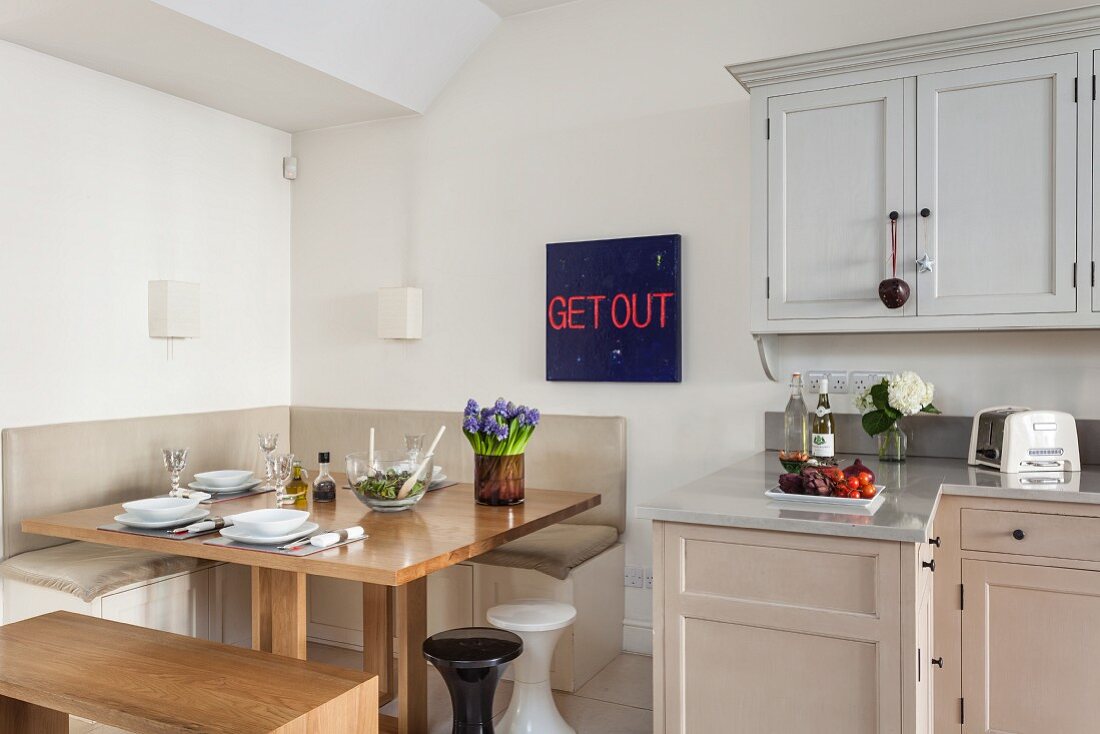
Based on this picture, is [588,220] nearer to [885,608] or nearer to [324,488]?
[324,488]

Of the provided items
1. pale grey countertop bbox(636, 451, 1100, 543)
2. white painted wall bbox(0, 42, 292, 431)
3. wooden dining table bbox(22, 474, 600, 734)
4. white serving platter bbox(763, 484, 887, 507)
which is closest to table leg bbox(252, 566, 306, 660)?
wooden dining table bbox(22, 474, 600, 734)

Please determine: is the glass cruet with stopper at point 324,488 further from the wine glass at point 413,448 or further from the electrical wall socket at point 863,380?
the electrical wall socket at point 863,380

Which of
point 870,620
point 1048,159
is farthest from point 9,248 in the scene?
point 1048,159

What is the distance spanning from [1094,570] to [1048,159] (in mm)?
1119

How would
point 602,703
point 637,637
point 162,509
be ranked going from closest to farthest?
point 162,509 < point 602,703 < point 637,637

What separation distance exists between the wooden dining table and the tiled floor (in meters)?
0.19

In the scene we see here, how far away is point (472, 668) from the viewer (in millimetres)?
2281

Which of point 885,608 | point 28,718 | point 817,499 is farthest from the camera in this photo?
point 28,718

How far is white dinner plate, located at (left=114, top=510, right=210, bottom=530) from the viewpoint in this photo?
7.73 ft

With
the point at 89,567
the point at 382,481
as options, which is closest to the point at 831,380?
the point at 382,481

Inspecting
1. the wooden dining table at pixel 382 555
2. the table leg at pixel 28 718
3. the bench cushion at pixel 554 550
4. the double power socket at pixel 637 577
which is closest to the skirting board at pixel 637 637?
the double power socket at pixel 637 577

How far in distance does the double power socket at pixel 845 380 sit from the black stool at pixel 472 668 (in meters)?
1.38

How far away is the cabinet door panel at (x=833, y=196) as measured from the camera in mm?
2594

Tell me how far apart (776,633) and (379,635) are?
4.71 feet
